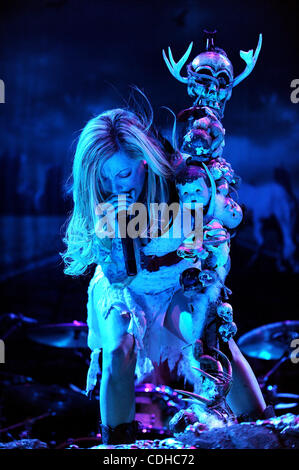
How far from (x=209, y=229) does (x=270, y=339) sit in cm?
117

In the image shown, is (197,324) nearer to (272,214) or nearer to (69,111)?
(272,214)

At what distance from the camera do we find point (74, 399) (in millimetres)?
2412

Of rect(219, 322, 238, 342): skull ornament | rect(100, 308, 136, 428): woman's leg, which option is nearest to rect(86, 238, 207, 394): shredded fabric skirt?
rect(100, 308, 136, 428): woman's leg

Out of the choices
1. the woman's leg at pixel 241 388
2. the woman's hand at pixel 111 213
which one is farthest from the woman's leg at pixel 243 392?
the woman's hand at pixel 111 213

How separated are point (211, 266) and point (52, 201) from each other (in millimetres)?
1538

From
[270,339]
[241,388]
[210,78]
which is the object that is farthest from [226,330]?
[270,339]

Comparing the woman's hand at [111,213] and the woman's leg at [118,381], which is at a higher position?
the woman's hand at [111,213]

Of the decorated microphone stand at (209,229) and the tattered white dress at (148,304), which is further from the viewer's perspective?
the tattered white dress at (148,304)

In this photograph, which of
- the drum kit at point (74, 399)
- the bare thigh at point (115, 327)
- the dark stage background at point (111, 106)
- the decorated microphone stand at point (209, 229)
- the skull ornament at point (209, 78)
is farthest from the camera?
the dark stage background at point (111, 106)

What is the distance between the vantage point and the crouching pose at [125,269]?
52.6 inches

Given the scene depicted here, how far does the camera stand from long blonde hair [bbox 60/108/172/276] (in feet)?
4.71

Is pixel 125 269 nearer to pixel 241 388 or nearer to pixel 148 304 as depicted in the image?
pixel 148 304

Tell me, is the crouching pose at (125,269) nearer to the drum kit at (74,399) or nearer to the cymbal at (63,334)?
the drum kit at (74,399)
